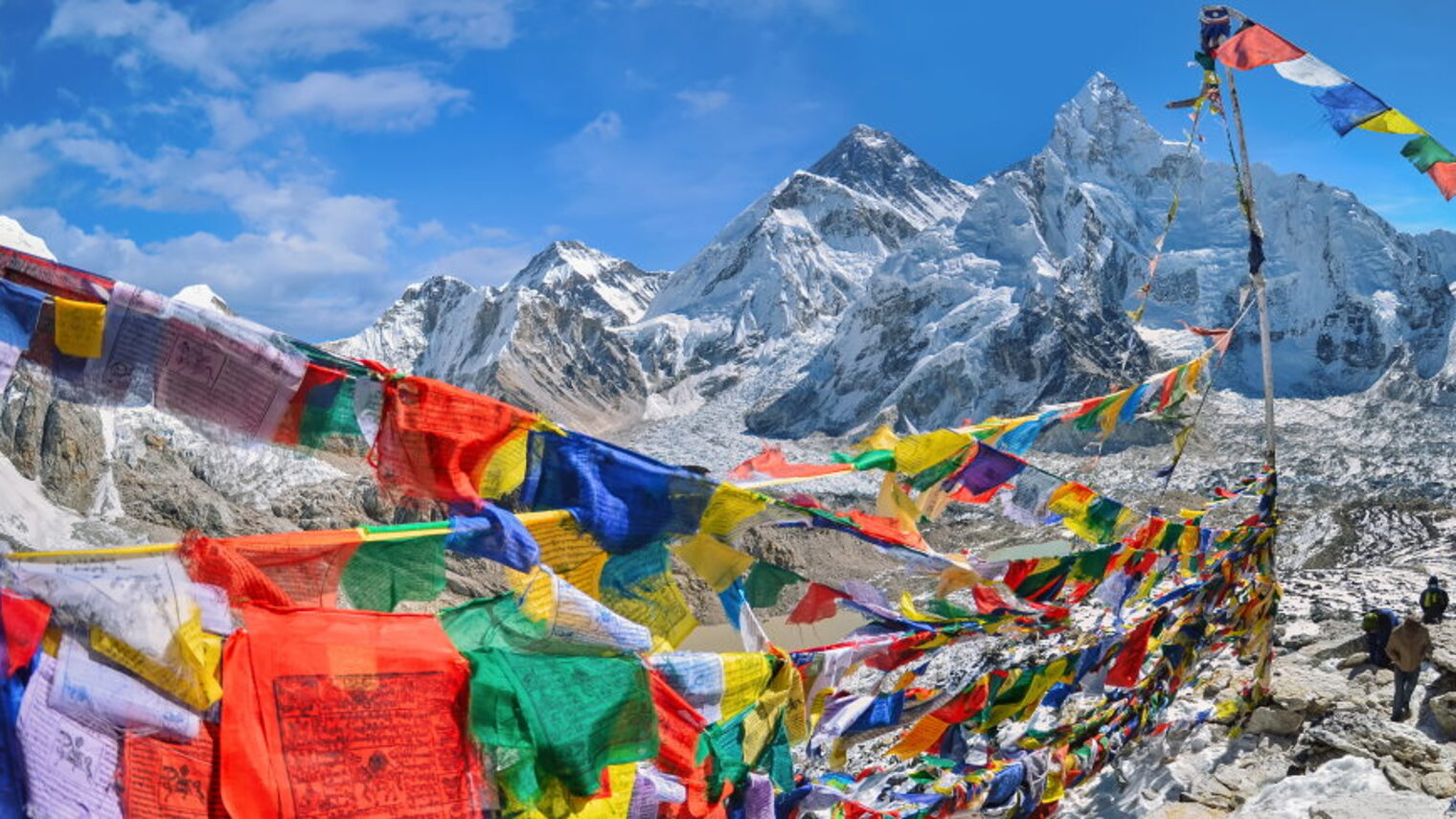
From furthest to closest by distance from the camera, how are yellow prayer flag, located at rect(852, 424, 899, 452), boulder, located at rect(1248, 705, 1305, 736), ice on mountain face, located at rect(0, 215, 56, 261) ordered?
ice on mountain face, located at rect(0, 215, 56, 261) → boulder, located at rect(1248, 705, 1305, 736) → yellow prayer flag, located at rect(852, 424, 899, 452)

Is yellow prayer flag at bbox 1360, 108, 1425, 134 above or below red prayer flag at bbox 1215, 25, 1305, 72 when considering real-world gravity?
below

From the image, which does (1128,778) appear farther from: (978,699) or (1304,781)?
(978,699)

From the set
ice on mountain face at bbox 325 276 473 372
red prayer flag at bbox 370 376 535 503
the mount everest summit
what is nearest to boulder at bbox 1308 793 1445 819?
red prayer flag at bbox 370 376 535 503

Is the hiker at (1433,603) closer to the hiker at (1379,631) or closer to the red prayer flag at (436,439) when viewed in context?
the hiker at (1379,631)

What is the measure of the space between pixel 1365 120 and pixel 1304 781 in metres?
3.80

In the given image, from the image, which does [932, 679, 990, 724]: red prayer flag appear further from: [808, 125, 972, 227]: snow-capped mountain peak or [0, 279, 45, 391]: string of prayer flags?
[808, 125, 972, 227]: snow-capped mountain peak

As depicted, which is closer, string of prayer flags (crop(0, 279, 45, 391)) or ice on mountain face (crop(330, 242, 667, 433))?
string of prayer flags (crop(0, 279, 45, 391))

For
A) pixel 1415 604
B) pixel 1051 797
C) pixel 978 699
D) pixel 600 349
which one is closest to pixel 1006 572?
pixel 978 699

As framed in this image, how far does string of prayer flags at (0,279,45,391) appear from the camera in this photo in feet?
9.05

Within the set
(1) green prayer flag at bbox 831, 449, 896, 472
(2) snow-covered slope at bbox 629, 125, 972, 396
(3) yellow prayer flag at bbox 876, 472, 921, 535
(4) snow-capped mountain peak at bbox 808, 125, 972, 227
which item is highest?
(4) snow-capped mountain peak at bbox 808, 125, 972, 227

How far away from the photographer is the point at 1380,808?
533cm

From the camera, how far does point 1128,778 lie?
7.45 m

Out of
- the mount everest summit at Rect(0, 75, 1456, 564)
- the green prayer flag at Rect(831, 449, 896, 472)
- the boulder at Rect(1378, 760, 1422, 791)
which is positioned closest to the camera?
the green prayer flag at Rect(831, 449, 896, 472)

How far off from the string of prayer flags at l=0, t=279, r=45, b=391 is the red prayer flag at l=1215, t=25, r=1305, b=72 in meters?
6.37
